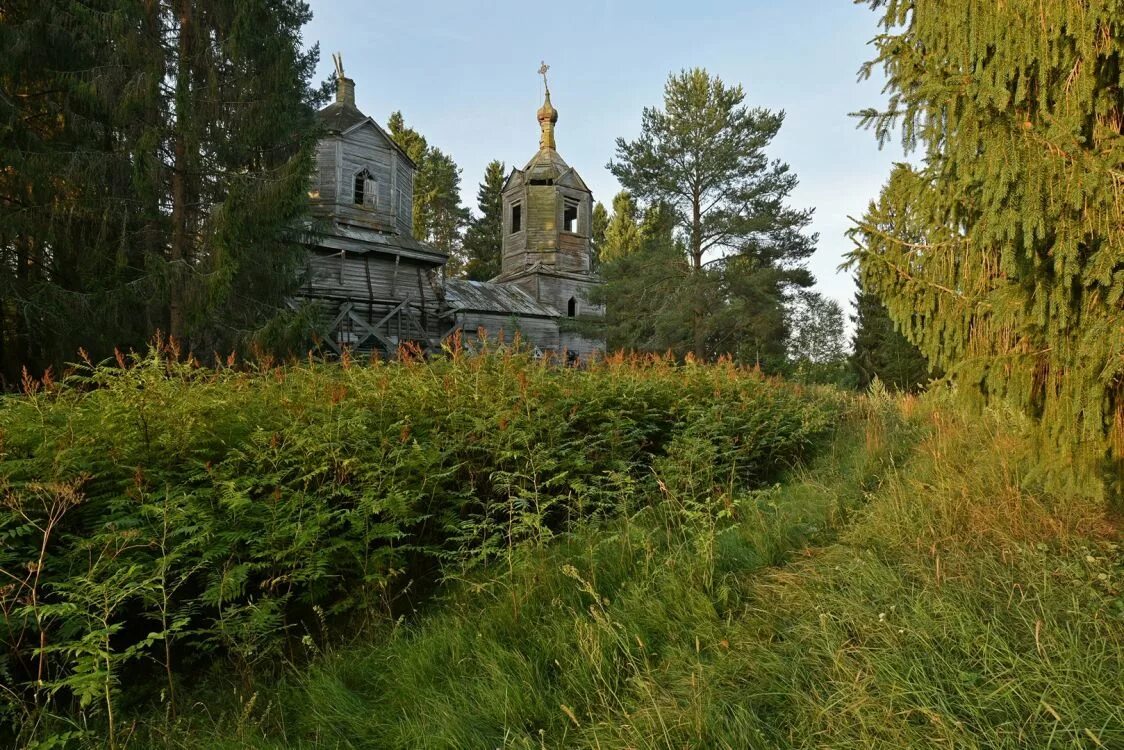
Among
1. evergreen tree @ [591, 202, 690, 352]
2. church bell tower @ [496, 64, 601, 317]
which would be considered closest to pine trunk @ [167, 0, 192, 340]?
evergreen tree @ [591, 202, 690, 352]

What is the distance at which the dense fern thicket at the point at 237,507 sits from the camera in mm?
2334

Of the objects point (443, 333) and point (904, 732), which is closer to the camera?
point (904, 732)

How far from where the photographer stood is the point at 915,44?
3064 millimetres

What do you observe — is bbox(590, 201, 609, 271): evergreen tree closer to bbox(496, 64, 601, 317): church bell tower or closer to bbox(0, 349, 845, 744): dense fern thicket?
bbox(496, 64, 601, 317): church bell tower

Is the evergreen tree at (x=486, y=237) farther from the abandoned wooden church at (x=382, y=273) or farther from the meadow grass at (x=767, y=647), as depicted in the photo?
the meadow grass at (x=767, y=647)

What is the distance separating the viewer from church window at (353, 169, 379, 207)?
61.0 ft

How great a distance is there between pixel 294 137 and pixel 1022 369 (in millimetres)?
13225

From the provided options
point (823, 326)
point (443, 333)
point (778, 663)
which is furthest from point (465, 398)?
point (823, 326)

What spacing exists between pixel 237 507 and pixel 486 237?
3928 centimetres

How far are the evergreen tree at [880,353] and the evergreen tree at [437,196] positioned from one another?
27272 mm

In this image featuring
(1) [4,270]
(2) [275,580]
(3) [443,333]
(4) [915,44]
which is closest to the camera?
(2) [275,580]

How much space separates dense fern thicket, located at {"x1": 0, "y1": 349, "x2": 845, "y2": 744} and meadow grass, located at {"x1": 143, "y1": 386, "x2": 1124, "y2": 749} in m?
Result: 0.33

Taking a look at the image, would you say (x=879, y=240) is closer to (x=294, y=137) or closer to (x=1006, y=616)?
(x=1006, y=616)

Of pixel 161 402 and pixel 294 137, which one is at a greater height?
pixel 294 137
